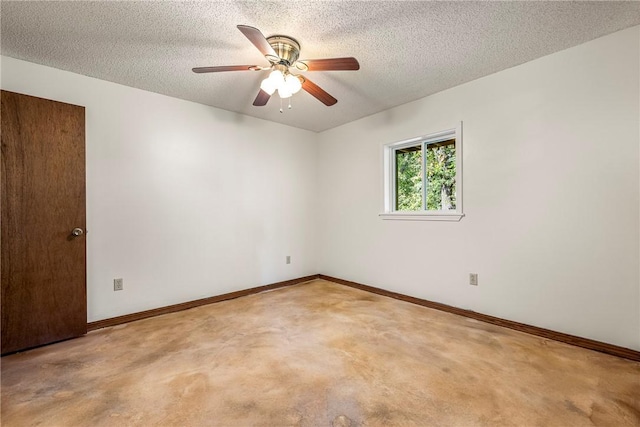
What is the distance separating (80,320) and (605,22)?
4802mm

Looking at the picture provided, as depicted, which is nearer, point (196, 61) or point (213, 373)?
point (213, 373)

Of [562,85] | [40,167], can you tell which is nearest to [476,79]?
[562,85]

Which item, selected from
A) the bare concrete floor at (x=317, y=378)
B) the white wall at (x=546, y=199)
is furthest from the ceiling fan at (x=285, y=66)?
the bare concrete floor at (x=317, y=378)

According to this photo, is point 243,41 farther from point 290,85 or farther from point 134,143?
point 134,143

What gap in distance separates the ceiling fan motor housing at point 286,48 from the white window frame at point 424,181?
6.07ft

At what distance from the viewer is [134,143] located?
2938 mm

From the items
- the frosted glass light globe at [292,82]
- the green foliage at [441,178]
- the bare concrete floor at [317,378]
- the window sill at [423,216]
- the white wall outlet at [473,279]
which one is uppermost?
the frosted glass light globe at [292,82]

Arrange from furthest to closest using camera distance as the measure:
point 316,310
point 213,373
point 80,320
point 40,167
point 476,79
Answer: point 316,310, point 476,79, point 80,320, point 40,167, point 213,373

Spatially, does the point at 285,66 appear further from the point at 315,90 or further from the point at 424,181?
the point at 424,181

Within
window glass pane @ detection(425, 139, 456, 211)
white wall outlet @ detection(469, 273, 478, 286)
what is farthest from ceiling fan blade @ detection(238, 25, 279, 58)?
white wall outlet @ detection(469, 273, 478, 286)

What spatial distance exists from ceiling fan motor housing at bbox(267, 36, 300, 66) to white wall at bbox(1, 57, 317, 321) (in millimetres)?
1699

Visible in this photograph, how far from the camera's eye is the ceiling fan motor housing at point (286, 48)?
207 centimetres

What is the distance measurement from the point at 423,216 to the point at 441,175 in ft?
1.74

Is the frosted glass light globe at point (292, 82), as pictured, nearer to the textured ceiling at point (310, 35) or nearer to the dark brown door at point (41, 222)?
the textured ceiling at point (310, 35)
